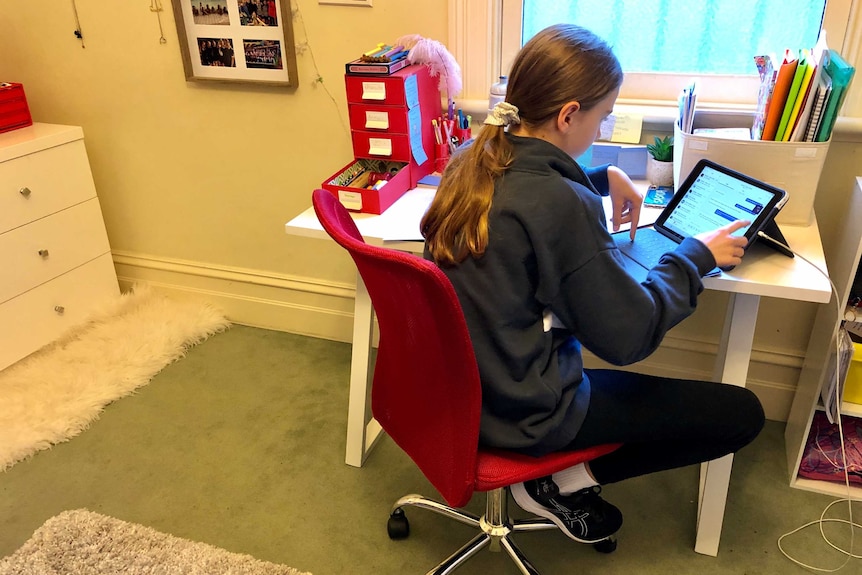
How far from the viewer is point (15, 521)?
5.71ft

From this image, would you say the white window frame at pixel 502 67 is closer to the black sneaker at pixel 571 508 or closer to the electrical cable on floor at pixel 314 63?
the electrical cable on floor at pixel 314 63

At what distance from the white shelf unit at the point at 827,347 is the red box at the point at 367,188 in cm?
107

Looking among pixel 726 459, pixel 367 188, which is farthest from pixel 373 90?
pixel 726 459

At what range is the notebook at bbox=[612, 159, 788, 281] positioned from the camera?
1.35 metres

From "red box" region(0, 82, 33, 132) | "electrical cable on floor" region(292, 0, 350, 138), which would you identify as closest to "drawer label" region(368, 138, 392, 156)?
"electrical cable on floor" region(292, 0, 350, 138)

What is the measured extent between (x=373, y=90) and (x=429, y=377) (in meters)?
0.84

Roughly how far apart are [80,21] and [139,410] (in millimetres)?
1312

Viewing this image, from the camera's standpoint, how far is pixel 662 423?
4.20ft

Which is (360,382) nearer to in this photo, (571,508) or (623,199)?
(571,508)

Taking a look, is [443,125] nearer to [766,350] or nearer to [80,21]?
[766,350]

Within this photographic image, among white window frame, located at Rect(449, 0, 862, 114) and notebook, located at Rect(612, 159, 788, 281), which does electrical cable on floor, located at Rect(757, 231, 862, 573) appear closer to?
notebook, located at Rect(612, 159, 788, 281)

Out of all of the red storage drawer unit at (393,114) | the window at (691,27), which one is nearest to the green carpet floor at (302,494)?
the red storage drawer unit at (393,114)

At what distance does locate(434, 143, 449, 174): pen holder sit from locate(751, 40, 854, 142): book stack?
786 mm

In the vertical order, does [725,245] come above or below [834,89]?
below
